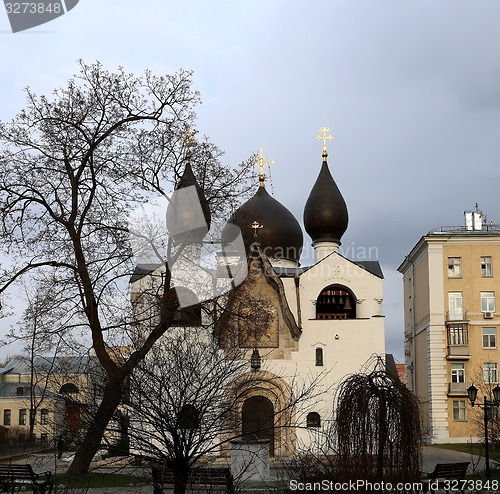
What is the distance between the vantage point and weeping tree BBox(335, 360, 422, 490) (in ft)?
33.7

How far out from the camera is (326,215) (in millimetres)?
33562

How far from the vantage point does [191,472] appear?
39.0ft

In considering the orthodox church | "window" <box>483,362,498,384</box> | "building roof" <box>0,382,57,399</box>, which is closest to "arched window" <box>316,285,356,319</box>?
the orthodox church

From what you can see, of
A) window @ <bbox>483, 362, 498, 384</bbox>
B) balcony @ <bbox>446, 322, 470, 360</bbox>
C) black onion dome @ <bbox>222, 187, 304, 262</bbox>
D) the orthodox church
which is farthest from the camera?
balcony @ <bbox>446, 322, 470, 360</bbox>

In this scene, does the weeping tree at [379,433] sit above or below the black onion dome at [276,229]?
below

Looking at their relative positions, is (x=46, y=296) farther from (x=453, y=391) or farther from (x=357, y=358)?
(x=453, y=391)

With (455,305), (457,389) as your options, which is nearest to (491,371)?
(457,389)

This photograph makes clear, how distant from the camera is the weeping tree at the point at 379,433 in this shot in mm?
10273

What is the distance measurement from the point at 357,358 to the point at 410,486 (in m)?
18.8

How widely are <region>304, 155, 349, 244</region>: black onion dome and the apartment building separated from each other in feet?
25.5

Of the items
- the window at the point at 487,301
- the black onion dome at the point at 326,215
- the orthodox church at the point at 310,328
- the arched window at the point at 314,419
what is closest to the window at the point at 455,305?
the window at the point at 487,301

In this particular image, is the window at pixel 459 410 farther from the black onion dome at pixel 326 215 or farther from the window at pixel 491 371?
the black onion dome at pixel 326 215

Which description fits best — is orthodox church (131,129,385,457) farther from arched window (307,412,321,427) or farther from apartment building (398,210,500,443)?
apartment building (398,210,500,443)

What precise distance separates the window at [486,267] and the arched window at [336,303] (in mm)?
12166
